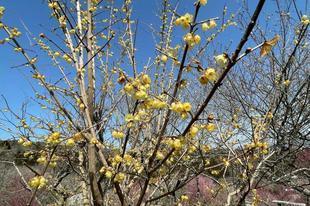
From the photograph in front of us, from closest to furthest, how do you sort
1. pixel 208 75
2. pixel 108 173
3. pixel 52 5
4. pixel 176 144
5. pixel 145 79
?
pixel 208 75, pixel 176 144, pixel 145 79, pixel 108 173, pixel 52 5

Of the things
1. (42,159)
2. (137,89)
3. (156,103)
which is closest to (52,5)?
(42,159)

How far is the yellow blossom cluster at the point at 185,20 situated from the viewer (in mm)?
1875

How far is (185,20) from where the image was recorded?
188 centimetres

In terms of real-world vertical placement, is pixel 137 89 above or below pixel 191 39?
below

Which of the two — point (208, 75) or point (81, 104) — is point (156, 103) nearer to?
point (208, 75)

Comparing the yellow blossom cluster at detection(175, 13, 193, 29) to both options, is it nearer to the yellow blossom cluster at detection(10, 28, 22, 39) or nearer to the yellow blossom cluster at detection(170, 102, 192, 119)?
the yellow blossom cluster at detection(170, 102, 192, 119)

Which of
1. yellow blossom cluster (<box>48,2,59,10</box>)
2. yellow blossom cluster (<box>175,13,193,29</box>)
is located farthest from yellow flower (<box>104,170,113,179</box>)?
yellow blossom cluster (<box>48,2,59,10</box>)

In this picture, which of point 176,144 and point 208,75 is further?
point 176,144

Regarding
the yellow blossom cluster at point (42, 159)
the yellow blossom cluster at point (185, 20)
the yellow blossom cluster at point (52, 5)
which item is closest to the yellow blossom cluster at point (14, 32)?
the yellow blossom cluster at point (52, 5)

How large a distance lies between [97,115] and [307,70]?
17.5ft

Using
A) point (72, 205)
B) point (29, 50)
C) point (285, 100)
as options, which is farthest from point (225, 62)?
point (72, 205)

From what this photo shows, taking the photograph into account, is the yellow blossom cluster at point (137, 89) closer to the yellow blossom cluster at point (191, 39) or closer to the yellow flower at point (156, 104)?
the yellow flower at point (156, 104)

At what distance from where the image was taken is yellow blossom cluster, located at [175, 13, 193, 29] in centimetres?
188

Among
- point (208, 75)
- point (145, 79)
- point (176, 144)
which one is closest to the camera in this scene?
point (208, 75)
